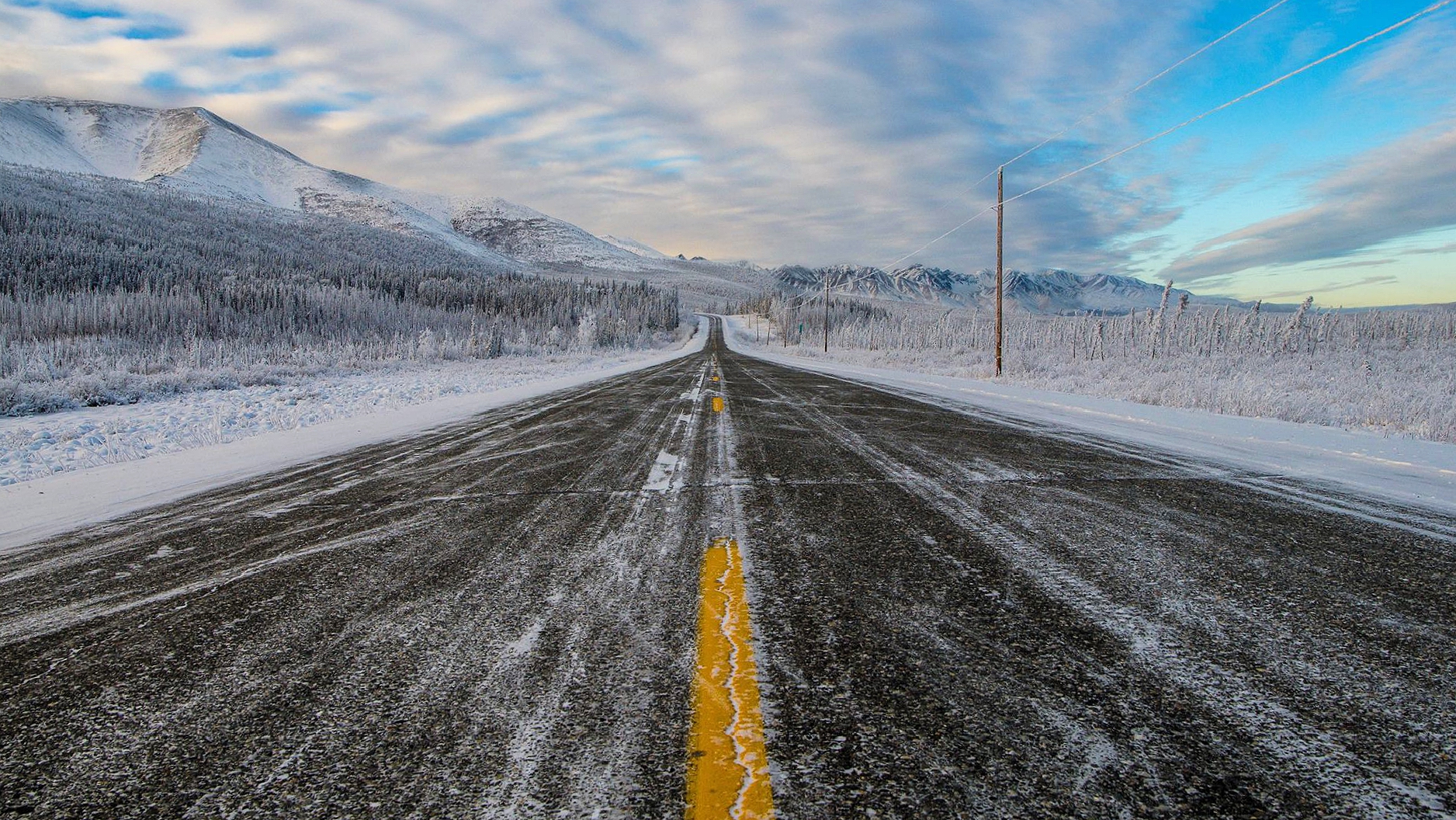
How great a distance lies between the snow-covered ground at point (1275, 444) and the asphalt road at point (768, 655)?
0.92 m

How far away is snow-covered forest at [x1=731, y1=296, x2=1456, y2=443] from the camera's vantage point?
9.60 metres

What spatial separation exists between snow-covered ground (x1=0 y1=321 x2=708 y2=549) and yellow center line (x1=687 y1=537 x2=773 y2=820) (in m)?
4.26

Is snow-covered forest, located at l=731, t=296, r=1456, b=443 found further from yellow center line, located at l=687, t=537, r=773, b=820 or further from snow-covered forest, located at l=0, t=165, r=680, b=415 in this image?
snow-covered forest, located at l=0, t=165, r=680, b=415

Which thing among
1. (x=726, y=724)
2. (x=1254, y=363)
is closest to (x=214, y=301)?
(x=726, y=724)

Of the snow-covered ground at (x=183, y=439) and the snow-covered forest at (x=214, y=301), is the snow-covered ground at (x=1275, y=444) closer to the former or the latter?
the snow-covered ground at (x=183, y=439)

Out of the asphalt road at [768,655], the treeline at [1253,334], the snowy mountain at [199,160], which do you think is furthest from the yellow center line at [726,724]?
the snowy mountain at [199,160]

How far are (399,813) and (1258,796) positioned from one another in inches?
74.2

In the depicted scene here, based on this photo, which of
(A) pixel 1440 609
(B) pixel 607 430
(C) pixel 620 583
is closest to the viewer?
(A) pixel 1440 609

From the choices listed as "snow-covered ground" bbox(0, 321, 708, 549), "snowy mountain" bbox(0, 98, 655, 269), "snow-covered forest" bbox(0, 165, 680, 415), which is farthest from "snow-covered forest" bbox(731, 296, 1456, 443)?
"snowy mountain" bbox(0, 98, 655, 269)

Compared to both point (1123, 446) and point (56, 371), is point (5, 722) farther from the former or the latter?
point (56, 371)

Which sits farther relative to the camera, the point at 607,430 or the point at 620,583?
the point at 607,430

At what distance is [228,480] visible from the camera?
517 cm

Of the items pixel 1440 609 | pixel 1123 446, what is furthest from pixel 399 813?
pixel 1123 446

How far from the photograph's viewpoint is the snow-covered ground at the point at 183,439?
15.4 feet
